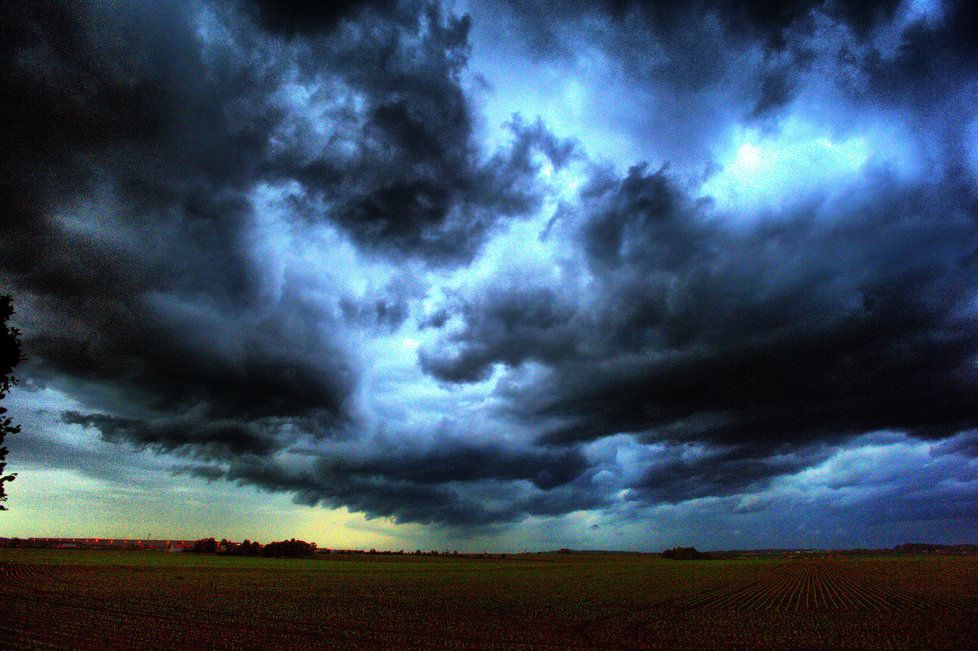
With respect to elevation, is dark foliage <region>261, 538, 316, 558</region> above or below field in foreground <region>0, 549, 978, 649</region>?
below

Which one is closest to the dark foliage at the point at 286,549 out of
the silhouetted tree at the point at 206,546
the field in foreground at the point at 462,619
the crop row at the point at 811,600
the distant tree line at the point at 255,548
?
the distant tree line at the point at 255,548

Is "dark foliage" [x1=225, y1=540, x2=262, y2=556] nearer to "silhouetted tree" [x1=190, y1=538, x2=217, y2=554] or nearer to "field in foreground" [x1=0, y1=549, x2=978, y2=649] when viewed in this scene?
"silhouetted tree" [x1=190, y1=538, x2=217, y2=554]

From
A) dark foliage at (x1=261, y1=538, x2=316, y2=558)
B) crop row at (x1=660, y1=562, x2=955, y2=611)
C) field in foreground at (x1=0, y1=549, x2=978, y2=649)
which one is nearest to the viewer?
field in foreground at (x1=0, y1=549, x2=978, y2=649)

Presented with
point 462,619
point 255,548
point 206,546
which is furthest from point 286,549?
point 462,619

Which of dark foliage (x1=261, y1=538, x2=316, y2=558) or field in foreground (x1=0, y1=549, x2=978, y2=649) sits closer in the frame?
field in foreground (x1=0, y1=549, x2=978, y2=649)

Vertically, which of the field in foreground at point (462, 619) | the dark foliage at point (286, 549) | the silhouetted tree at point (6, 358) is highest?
the silhouetted tree at point (6, 358)

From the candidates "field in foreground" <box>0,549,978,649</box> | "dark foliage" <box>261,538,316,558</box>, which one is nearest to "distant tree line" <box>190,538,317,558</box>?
"dark foliage" <box>261,538,316,558</box>

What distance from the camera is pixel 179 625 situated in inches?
1073

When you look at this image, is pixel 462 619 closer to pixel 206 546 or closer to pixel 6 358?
pixel 6 358

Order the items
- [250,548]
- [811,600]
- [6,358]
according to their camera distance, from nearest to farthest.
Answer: [6,358] < [811,600] < [250,548]

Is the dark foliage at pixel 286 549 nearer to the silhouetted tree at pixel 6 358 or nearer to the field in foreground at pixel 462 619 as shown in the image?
the field in foreground at pixel 462 619

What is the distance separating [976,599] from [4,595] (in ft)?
244

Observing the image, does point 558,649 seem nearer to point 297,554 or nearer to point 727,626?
point 727,626

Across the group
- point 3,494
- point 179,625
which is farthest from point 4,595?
point 179,625
